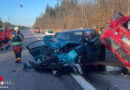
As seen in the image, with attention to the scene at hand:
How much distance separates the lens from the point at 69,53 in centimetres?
553

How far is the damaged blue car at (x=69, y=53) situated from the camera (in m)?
5.41

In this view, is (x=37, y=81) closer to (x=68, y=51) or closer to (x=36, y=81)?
(x=36, y=81)

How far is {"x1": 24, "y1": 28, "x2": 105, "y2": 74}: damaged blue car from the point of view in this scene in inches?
213

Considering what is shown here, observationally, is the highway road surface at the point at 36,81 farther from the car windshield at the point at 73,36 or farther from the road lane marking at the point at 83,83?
the car windshield at the point at 73,36

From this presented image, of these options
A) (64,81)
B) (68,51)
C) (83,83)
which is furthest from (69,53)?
(83,83)

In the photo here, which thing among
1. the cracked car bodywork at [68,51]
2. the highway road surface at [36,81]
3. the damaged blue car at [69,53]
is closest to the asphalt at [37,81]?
the highway road surface at [36,81]

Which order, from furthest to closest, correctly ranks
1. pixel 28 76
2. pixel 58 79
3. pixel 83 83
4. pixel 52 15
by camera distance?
pixel 52 15 → pixel 28 76 → pixel 58 79 → pixel 83 83

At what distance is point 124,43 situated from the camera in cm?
538

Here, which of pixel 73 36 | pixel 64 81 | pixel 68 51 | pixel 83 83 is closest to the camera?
pixel 83 83

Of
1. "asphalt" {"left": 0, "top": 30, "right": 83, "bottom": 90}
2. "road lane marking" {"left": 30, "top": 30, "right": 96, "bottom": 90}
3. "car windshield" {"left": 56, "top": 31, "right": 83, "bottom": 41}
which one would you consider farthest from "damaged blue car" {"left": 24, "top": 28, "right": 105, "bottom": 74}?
"asphalt" {"left": 0, "top": 30, "right": 83, "bottom": 90}

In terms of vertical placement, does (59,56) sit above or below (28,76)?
above

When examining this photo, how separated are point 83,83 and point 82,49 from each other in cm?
137

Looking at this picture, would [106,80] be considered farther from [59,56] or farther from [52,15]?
[52,15]

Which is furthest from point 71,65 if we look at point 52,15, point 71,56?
point 52,15
